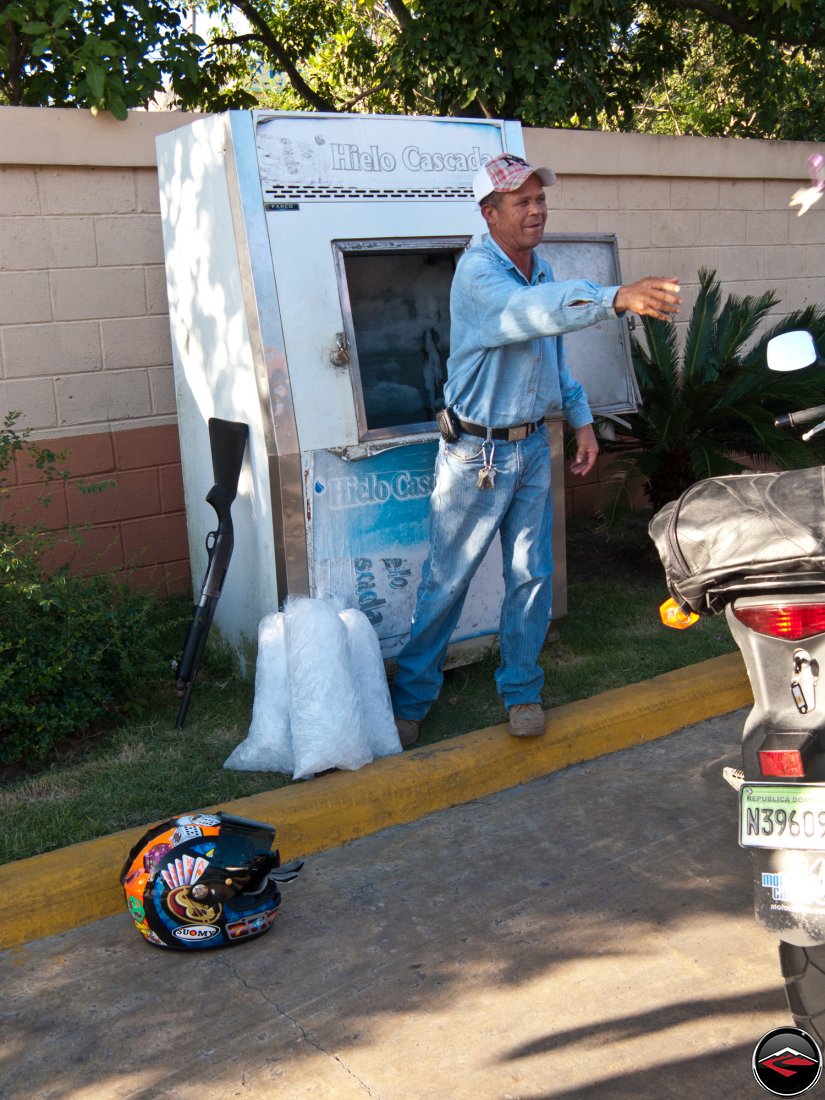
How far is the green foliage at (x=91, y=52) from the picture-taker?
18.9 ft

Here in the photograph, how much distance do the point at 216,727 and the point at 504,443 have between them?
1576 millimetres

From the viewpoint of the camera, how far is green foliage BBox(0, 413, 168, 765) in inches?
160

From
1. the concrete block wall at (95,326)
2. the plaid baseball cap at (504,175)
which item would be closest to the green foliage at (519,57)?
the concrete block wall at (95,326)

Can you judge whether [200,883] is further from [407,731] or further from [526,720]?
[526,720]

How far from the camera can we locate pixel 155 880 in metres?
3.17

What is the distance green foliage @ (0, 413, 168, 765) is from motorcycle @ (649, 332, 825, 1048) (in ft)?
7.84

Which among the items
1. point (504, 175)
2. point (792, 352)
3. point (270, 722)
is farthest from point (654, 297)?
point (270, 722)

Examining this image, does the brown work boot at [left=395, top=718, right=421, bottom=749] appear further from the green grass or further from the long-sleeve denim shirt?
the long-sleeve denim shirt

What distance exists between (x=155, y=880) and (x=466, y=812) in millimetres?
1334

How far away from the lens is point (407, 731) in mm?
4441

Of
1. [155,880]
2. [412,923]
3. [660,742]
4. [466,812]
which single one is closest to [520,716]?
[466,812]

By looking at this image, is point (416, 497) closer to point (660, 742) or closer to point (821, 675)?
point (660, 742)

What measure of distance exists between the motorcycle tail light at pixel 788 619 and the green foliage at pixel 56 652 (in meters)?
2.50

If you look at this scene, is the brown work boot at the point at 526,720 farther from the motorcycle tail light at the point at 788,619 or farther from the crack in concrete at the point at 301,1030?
the motorcycle tail light at the point at 788,619
